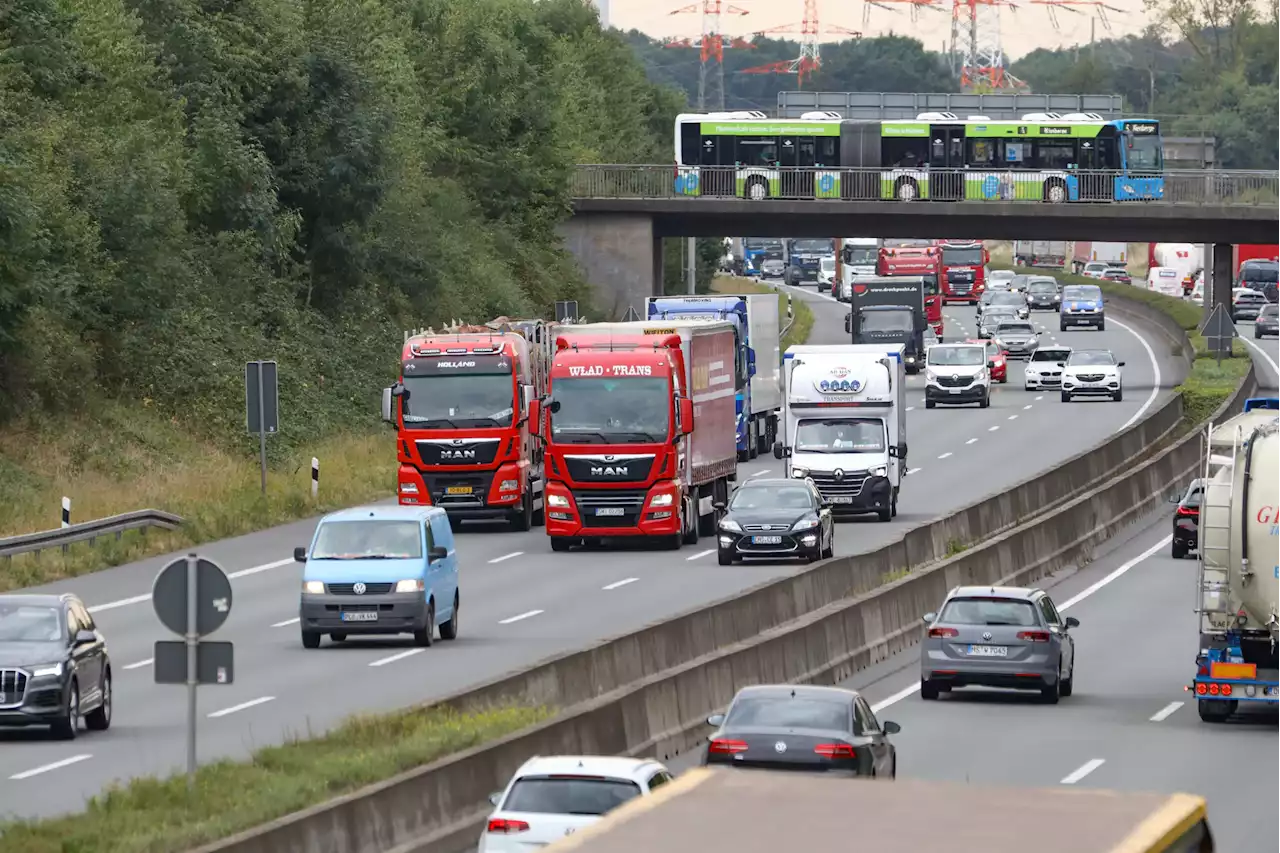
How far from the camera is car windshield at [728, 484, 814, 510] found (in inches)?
1563

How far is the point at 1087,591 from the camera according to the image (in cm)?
4106

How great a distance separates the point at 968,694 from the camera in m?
30.1

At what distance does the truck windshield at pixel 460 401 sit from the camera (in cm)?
4275

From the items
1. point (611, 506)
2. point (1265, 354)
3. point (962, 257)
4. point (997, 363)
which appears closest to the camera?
point (611, 506)

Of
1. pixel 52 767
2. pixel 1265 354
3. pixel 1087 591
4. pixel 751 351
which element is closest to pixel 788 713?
pixel 52 767

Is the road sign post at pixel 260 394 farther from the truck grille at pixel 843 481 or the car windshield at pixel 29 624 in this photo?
the car windshield at pixel 29 624

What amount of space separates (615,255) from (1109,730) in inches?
2435

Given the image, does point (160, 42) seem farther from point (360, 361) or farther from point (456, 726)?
point (456, 726)

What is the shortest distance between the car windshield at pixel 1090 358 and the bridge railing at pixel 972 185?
5854mm

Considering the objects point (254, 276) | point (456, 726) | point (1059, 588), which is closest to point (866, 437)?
point (1059, 588)

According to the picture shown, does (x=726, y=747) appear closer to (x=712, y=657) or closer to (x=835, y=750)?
(x=835, y=750)

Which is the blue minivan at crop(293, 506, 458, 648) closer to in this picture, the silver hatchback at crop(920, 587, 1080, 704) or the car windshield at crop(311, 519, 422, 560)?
the car windshield at crop(311, 519, 422, 560)

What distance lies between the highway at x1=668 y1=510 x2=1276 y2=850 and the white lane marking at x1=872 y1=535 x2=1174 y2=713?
0.07 metres

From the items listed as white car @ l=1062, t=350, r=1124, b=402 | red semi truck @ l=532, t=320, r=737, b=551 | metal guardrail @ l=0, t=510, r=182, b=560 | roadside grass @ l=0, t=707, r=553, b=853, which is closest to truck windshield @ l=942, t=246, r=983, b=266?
white car @ l=1062, t=350, r=1124, b=402
